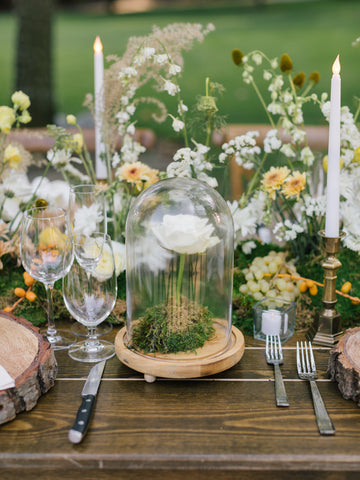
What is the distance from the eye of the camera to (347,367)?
3.40ft

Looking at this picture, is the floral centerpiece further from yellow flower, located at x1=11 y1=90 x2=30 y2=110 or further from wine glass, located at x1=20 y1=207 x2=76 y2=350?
wine glass, located at x1=20 y1=207 x2=76 y2=350

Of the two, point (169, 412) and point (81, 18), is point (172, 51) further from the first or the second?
point (81, 18)

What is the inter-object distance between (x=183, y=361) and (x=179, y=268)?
0.66ft

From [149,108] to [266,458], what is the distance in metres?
6.17

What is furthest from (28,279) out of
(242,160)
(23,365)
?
(242,160)

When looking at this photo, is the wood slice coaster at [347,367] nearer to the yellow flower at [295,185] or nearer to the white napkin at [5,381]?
the yellow flower at [295,185]

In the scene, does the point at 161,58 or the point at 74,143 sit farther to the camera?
the point at 74,143

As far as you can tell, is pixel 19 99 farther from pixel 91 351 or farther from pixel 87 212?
pixel 91 351

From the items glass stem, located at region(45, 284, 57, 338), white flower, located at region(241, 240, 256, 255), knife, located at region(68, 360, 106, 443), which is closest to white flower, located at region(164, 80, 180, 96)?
white flower, located at region(241, 240, 256, 255)

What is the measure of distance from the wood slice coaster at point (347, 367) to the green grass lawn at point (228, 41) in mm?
5886

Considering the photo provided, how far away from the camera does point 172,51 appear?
144 cm

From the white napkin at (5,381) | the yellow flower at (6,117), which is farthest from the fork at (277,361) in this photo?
the yellow flower at (6,117)

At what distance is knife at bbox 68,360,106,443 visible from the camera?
36.3 inches

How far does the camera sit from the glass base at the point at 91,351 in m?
1.20
